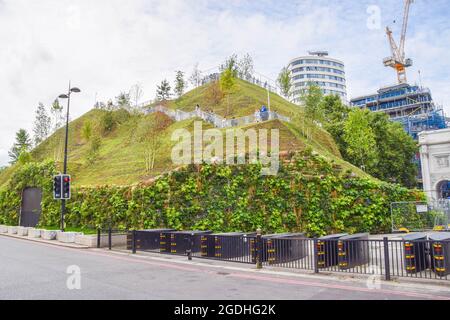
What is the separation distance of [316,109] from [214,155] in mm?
12868

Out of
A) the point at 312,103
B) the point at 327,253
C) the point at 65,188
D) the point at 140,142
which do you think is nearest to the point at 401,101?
the point at 312,103

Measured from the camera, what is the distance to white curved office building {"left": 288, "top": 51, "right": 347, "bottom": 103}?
445 feet

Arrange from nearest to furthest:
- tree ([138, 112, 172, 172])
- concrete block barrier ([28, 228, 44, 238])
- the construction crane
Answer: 1. concrete block barrier ([28, 228, 44, 238])
2. tree ([138, 112, 172, 172])
3. the construction crane

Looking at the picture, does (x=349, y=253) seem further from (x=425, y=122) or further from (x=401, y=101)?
(x=401, y=101)

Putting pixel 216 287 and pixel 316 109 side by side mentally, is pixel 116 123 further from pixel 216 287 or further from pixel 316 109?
pixel 216 287

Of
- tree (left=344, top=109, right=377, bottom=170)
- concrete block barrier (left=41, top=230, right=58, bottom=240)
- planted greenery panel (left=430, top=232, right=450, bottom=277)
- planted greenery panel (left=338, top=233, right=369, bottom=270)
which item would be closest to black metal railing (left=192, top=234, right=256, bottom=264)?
planted greenery panel (left=338, top=233, right=369, bottom=270)

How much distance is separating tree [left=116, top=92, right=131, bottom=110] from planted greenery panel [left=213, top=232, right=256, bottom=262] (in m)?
45.4

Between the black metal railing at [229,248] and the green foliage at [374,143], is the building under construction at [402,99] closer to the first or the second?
the green foliage at [374,143]

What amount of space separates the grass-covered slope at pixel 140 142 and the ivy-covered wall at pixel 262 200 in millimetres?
2482

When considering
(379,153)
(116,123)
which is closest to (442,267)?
(379,153)

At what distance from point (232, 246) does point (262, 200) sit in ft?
30.0

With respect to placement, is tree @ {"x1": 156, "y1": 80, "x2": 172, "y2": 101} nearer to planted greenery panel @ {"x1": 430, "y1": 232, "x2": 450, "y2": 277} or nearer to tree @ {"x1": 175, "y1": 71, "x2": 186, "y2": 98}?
tree @ {"x1": 175, "y1": 71, "x2": 186, "y2": 98}

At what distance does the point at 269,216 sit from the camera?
22.8 meters

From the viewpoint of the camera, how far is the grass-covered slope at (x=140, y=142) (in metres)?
29.8
